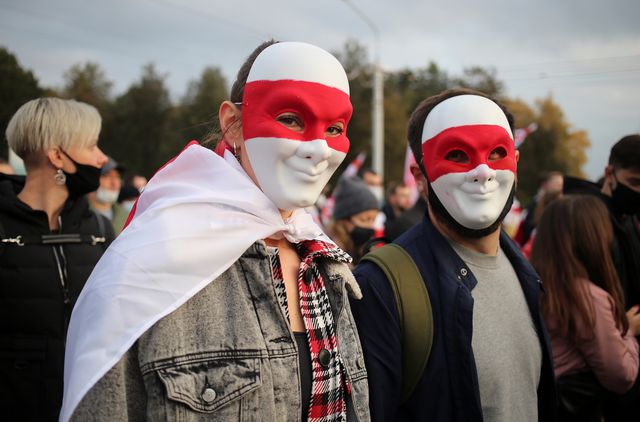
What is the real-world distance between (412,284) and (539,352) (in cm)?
71

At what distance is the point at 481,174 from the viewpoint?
92.7 inches

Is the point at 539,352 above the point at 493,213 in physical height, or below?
below

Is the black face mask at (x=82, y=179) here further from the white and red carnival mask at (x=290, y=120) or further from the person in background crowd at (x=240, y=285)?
the white and red carnival mask at (x=290, y=120)

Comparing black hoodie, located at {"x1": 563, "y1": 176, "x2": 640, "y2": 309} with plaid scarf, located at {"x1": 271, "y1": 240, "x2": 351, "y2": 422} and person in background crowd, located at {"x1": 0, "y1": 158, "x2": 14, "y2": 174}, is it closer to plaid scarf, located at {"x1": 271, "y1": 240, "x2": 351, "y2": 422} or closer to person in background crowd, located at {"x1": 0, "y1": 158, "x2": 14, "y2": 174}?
plaid scarf, located at {"x1": 271, "y1": 240, "x2": 351, "y2": 422}

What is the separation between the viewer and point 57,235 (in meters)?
3.05

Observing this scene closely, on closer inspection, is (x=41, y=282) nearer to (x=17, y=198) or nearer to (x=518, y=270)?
(x=17, y=198)

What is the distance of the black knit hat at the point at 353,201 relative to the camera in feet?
16.6

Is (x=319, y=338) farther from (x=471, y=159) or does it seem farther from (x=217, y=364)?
(x=471, y=159)

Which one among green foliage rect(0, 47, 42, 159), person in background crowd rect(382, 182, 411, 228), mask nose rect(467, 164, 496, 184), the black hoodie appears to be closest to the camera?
mask nose rect(467, 164, 496, 184)

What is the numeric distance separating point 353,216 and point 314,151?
3263 millimetres

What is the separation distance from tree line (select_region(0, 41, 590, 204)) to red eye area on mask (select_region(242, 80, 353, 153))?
2483 centimetres

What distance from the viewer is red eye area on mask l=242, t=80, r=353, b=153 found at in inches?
73.9

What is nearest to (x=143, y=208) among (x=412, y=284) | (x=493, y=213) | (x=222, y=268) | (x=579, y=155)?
(x=222, y=268)

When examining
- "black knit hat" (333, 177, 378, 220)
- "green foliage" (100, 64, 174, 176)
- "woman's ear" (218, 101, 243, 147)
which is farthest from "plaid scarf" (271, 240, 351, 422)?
"green foliage" (100, 64, 174, 176)
